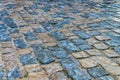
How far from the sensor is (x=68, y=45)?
3465mm

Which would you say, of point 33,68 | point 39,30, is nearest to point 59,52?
point 33,68

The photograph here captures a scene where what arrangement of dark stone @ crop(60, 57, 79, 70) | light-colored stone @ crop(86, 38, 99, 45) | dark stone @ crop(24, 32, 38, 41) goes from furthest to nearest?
1. dark stone @ crop(24, 32, 38, 41)
2. light-colored stone @ crop(86, 38, 99, 45)
3. dark stone @ crop(60, 57, 79, 70)

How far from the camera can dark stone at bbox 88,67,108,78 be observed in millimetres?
2713

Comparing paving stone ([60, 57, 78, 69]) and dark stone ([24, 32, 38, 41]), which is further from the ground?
dark stone ([24, 32, 38, 41])

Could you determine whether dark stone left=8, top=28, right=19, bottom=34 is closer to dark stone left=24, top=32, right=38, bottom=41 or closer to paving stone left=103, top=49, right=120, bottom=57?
dark stone left=24, top=32, right=38, bottom=41

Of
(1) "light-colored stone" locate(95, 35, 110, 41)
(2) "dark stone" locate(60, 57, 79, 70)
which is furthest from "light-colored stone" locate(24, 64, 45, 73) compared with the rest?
(1) "light-colored stone" locate(95, 35, 110, 41)

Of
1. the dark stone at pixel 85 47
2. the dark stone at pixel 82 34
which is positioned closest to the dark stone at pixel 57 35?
the dark stone at pixel 82 34

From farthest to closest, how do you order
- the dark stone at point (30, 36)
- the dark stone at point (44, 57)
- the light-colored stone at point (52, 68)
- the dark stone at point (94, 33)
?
1. the dark stone at point (94, 33)
2. the dark stone at point (30, 36)
3. the dark stone at point (44, 57)
4. the light-colored stone at point (52, 68)

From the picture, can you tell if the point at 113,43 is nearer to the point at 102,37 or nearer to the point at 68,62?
the point at 102,37

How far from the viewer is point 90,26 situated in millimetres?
4262

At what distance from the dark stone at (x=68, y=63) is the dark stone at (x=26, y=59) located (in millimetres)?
369

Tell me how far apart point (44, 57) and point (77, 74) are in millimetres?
584

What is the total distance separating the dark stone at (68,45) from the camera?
3.34m

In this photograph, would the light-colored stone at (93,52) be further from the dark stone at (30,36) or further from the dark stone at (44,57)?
the dark stone at (30,36)
